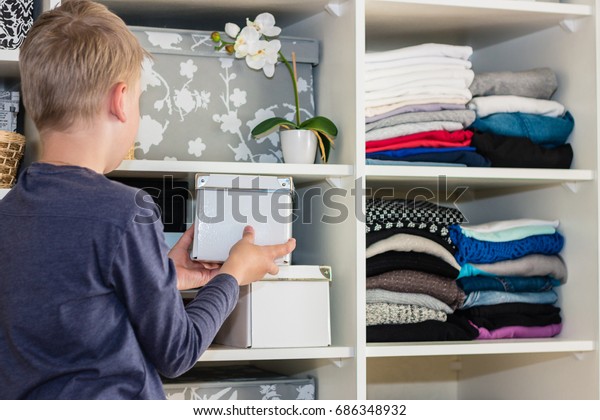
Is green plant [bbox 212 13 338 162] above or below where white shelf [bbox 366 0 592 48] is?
below

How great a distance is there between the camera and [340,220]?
1.49 meters

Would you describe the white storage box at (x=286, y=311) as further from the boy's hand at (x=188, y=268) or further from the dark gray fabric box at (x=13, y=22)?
the dark gray fabric box at (x=13, y=22)

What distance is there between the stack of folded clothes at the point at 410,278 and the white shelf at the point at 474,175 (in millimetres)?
88

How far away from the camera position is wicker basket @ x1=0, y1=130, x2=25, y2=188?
54.2 inches

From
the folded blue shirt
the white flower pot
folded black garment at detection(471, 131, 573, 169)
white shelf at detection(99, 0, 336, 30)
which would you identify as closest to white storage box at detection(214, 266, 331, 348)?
the white flower pot

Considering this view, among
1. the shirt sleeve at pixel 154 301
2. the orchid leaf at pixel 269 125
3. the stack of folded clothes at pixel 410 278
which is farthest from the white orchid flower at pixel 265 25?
the shirt sleeve at pixel 154 301

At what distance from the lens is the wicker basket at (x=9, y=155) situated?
4.52 feet

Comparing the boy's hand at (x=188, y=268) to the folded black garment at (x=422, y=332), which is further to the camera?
the folded black garment at (x=422, y=332)

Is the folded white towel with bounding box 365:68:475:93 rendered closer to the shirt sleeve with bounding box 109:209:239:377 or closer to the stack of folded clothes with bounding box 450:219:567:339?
the stack of folded clothes with bounding box 450:219:567:339

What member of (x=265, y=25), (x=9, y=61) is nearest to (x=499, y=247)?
(x=265, y=25)

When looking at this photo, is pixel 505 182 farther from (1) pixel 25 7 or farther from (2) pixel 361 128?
(1) pixel 25 7

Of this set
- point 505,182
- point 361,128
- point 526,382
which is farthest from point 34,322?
point 526,382

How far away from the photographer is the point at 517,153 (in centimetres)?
158

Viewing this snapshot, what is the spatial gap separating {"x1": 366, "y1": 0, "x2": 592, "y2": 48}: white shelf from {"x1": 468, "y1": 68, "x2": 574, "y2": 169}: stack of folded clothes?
11 cm
